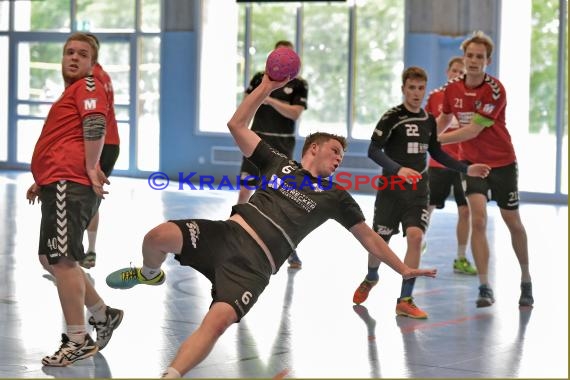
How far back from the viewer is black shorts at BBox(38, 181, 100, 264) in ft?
18.9

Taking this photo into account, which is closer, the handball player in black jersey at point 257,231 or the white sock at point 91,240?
the handball player in black jersey at point 257,231

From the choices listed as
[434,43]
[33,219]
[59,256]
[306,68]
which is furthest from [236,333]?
[306,68]

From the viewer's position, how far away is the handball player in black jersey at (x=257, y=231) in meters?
5.16

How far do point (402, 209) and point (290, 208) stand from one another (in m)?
2.56

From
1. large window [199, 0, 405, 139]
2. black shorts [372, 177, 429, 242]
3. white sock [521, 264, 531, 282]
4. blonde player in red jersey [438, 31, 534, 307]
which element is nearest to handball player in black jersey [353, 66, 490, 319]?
black shorts [372, 177, 429, 242]

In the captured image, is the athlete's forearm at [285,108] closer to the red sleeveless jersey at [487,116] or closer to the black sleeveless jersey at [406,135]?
the red sleeveless jersey at [487,116]

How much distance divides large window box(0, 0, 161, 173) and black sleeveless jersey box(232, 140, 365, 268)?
47.3 feet

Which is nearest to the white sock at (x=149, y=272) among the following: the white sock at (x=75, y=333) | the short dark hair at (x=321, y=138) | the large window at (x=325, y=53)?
the white sock at (x=75, y=333)

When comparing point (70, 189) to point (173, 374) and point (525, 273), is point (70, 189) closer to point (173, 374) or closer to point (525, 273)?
point (173, 374)

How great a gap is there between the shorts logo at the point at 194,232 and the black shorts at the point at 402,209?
2.72 meters

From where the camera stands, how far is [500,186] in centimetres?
818

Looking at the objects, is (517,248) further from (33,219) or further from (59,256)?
(33,219)

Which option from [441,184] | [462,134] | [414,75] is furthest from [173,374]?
[441,184]

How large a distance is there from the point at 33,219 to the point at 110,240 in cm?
168
